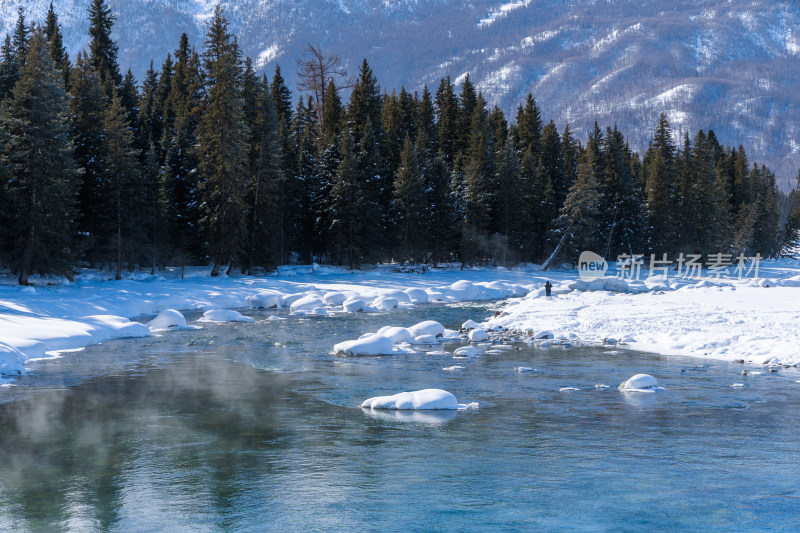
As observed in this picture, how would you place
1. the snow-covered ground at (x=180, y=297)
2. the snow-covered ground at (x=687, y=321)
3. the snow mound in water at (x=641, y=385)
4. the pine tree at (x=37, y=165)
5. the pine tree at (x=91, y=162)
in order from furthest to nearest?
the pine tree at (x=91, y=162) → the pine tree at (x=37, y=165) → the snow-covered ground at (x=180, y=297) → the snow-covered ground at (x=687, y=321) → the snow mound in water at (x=641, y=385)

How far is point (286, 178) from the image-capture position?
54.9 m

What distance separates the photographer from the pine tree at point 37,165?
35281 mm

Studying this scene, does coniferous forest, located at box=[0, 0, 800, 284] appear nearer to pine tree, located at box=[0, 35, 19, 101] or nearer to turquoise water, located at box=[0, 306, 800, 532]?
pine tree, located at box=[0, 35, 19, 101]

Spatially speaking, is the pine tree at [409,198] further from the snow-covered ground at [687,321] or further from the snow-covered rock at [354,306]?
the snow-covered ground at [687,321]

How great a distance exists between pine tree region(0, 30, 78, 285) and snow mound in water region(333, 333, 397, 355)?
21.0m

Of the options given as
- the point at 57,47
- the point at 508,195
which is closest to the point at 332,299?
the point at 508,195

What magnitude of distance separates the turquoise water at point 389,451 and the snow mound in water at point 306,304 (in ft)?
52.7

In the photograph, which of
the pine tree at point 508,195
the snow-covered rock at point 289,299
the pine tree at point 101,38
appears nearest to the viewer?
the snow-covered rock at point 289,299

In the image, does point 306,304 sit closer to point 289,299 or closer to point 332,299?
point 332,299

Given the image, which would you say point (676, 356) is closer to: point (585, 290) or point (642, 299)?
point (642, 299)

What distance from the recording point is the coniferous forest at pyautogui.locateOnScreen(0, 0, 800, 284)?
36906mm

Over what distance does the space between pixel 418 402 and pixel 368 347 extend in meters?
7.01

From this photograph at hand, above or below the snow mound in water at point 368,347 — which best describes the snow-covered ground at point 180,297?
above

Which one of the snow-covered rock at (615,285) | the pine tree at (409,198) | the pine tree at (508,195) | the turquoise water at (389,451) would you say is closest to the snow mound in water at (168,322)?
the turquoise water at (389,451)
